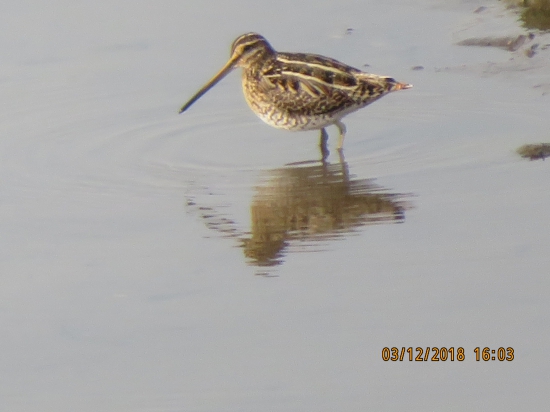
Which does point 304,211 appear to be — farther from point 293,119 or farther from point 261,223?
point 293,119

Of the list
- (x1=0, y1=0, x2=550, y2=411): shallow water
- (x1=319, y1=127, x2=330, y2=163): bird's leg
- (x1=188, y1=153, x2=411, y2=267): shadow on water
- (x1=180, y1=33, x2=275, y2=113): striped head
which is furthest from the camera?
(x1=180, y1=33, x2=275, y2=113): striped head

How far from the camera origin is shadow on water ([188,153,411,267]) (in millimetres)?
5867

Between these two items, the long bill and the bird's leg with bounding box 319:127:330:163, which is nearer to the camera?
the bird's leg with bounding box 319:127:330:163

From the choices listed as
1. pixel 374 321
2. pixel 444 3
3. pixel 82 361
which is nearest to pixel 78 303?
pixel 82 361

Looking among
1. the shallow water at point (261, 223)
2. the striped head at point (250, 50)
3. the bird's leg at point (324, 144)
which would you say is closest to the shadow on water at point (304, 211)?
the shallow water at point (261, 223)

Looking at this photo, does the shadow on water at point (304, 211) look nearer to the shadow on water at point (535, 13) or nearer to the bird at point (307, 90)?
the bird at point (307, 90)

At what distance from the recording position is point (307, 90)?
24.4ft

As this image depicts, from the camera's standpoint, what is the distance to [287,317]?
5.01 meters

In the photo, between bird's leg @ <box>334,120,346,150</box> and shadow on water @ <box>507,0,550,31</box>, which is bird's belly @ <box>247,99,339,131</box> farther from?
shadow on water @ <box>507,0,550,31</box>
